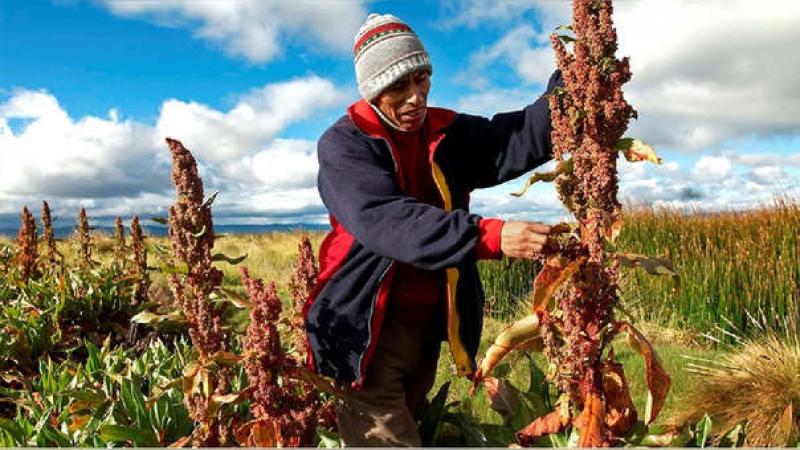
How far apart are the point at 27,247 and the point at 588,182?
6.77m

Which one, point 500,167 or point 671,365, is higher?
point 500,167

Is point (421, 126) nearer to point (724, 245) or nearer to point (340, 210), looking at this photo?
point (340, 210)

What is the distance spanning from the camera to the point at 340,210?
2.81 meters

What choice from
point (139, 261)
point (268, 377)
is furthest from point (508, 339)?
point (139, 261)

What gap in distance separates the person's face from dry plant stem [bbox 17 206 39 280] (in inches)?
214

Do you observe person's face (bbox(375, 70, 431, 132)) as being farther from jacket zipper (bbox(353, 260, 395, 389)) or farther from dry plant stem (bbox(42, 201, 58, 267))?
dry plant stem (bbox(42, 201, 58, 267))

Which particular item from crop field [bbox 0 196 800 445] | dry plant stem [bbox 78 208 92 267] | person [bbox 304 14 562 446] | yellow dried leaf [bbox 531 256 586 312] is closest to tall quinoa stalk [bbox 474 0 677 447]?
yellow dried leaf [bbox 531 256 586 312]

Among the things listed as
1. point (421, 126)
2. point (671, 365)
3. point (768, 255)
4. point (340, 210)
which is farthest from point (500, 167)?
point (768, 255)

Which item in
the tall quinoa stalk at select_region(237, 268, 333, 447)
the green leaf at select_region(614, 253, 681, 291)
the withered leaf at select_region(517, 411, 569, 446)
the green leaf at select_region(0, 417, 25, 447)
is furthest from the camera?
the green leaf at select_region(0, 417, 25, 447)

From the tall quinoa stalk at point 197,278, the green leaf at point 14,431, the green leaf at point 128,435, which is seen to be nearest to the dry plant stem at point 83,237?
the green leaf at point 14,431

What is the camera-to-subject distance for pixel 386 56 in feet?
9.80

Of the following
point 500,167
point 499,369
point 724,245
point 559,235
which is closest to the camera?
point 559,235

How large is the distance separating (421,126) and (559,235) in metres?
→ 1.06

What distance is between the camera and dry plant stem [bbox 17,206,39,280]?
722 centimetres
